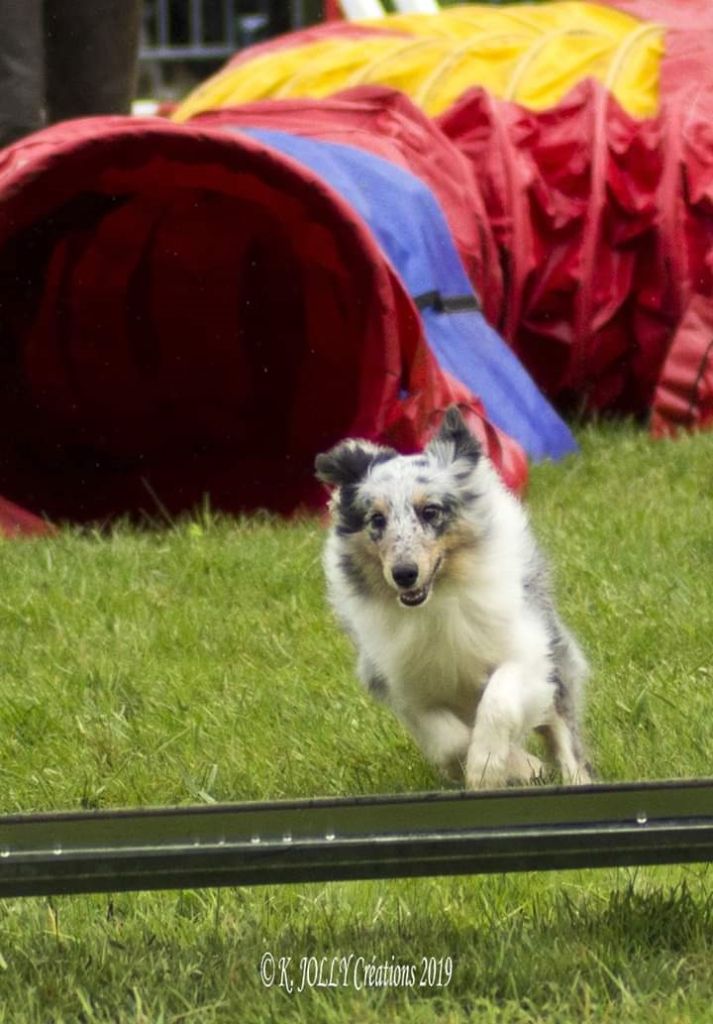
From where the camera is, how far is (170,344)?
914cm

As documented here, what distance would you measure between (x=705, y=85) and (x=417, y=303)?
2530 mm

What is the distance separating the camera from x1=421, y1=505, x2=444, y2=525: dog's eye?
4344 millimetres

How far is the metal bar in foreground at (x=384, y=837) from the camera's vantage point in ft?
10.2

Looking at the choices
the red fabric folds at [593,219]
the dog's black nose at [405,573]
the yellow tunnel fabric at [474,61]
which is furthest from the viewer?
the yellow tunnel fabric at [474,61]

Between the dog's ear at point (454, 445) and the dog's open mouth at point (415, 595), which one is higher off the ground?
the dog's ear at point (454, 445)

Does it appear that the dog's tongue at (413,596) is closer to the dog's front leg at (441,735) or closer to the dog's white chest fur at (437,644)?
the dog's white chest fur at (437,644)

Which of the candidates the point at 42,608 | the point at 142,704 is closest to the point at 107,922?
the point at 142,704

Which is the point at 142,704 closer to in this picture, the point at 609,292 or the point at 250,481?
the point at 250,481

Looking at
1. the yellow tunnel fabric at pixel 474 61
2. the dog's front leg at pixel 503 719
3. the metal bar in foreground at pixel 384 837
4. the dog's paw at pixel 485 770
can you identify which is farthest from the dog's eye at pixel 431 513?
the yellow tunnel fabric at pixel 474 61

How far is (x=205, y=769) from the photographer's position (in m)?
4.56

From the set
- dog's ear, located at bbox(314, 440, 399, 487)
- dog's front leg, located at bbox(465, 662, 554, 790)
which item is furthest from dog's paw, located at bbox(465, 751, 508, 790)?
dog's ear, located at bbox(314, 440, 399, 487)

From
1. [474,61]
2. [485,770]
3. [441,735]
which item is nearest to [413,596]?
[441,735]

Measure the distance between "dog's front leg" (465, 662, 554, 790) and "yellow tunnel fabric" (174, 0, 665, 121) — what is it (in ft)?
18.3

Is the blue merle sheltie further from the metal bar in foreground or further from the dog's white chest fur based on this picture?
the metal bar in foreground
